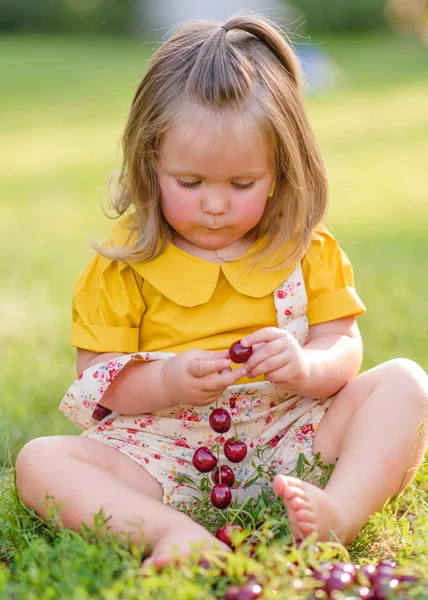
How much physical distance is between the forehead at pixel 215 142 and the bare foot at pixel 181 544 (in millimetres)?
784

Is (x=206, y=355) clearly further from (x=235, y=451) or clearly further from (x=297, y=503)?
(x=297, y=503)

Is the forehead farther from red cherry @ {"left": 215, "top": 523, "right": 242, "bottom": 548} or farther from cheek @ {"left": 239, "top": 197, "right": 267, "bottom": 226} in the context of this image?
red cherry @ {"left": 215, "top": 523, "right": 242, "bottom": 548}

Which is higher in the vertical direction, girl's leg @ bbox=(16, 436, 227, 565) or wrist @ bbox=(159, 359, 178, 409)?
wrist @ bbox=(159, 359, 178, 409)

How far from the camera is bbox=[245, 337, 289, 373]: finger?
215cm

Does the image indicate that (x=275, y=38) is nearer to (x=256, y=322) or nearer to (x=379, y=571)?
(x=256, y=322)

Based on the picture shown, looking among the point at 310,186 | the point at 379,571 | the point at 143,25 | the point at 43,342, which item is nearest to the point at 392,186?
the point at 43,342

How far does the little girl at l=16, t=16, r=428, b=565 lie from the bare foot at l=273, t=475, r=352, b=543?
0.06 metres

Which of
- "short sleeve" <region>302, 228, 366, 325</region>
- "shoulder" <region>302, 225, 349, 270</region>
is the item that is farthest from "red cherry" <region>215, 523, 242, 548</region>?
"shoulder" <region>302, 225, 349, 270</region>

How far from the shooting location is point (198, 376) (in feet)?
7.13

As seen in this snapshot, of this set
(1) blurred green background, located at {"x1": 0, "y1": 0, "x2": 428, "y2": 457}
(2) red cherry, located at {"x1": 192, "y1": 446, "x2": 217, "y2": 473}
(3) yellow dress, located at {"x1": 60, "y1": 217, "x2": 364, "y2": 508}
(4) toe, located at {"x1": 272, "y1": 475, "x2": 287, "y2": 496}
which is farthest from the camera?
(1) blurred green background, located at {"x1": 0, "y1": 0, "x2": 428, "y2": 457}

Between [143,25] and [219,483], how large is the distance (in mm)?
18023

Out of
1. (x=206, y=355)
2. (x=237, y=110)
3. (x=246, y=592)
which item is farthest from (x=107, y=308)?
(x=246, y=592)

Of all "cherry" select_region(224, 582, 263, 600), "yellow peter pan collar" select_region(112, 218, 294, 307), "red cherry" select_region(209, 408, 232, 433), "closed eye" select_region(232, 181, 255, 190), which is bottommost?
"cherry" select_region(224, 582, 263, 600)

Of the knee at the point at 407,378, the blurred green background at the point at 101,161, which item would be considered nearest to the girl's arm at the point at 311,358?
the knee at the point at 407,378
